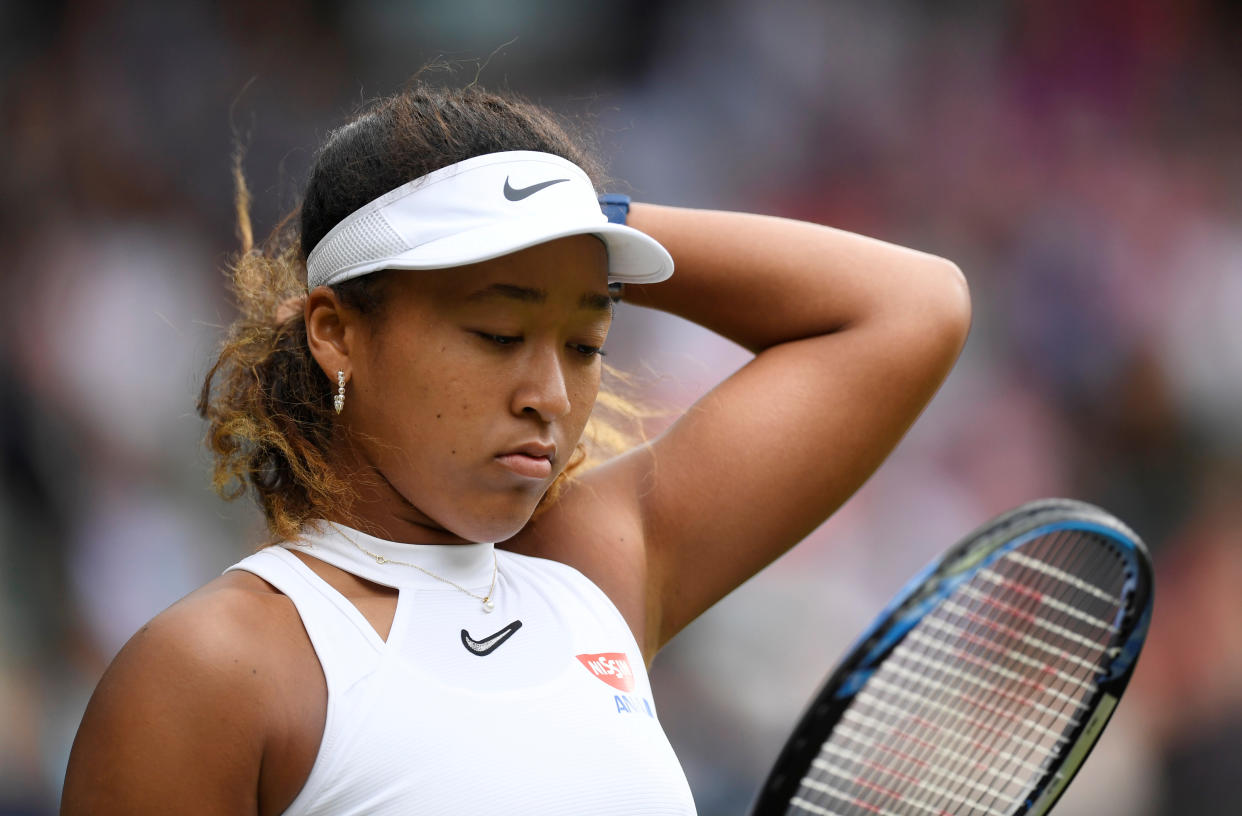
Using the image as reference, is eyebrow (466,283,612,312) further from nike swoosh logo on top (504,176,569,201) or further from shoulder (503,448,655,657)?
shoulder (503,448,655,657)

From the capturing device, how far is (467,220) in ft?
4.39

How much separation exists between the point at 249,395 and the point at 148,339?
2426 mm

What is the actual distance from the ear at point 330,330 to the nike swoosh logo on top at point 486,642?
12.3 inches

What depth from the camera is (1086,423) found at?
4.12 meters

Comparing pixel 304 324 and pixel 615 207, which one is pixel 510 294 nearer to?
pixel 304 324

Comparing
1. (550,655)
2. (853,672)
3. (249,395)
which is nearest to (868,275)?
(853,672)

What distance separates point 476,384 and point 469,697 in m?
0.32

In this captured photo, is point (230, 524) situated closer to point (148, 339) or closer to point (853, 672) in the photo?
point (148, 339)

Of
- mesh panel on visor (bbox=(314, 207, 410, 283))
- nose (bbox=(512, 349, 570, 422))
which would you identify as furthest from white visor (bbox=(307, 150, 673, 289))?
nose (bbox=(512, 349, 570, 422))

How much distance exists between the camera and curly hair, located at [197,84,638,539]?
1.41m

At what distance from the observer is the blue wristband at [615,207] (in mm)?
1701

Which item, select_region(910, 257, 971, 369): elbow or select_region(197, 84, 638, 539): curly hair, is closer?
select_region(197, 84, 638, 539): curly hair

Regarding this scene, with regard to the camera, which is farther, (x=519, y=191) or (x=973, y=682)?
(x=973, y=682)

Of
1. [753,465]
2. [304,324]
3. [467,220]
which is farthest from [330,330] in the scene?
[753,465]
